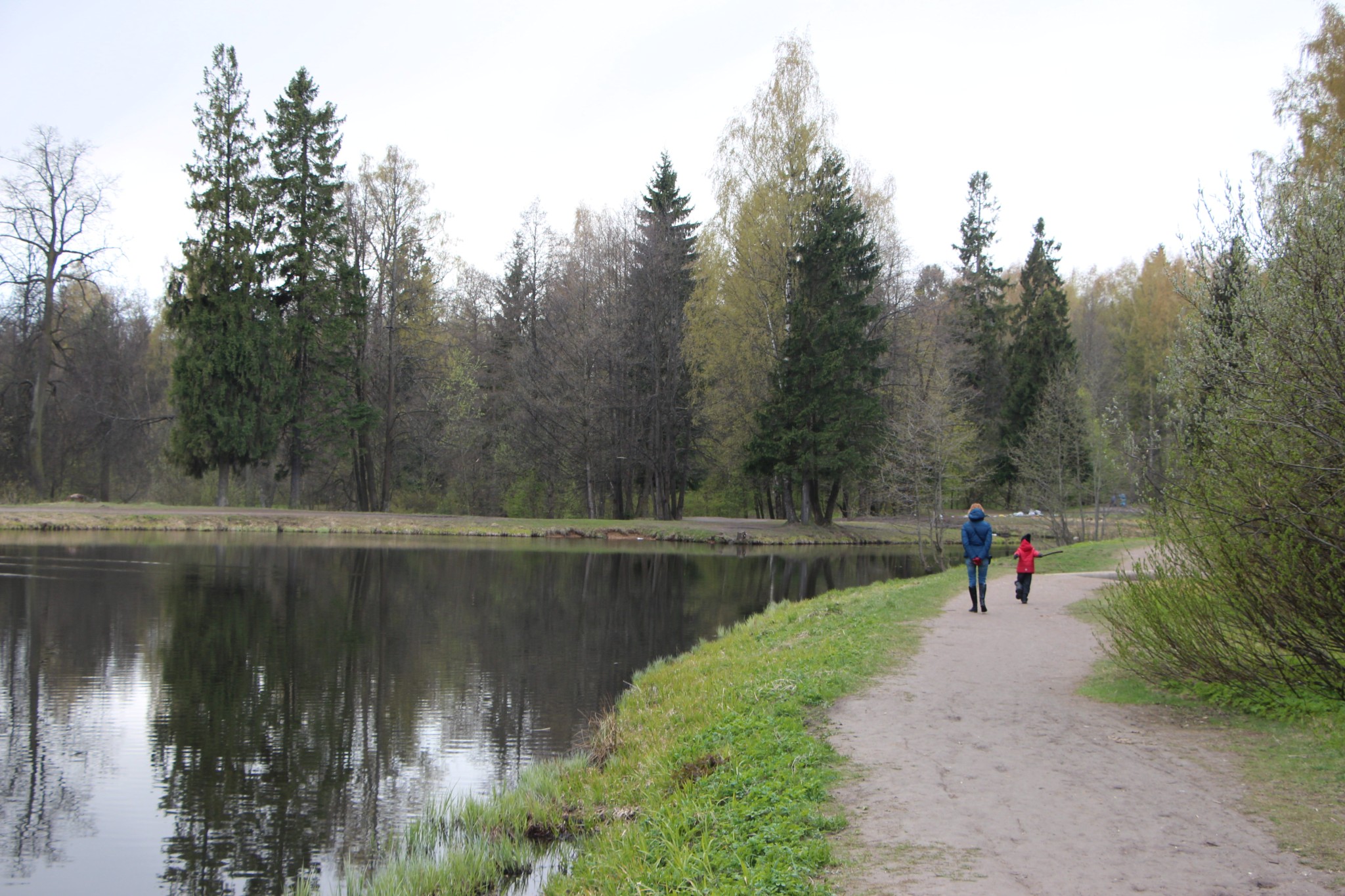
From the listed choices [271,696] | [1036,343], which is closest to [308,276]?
[271,696]

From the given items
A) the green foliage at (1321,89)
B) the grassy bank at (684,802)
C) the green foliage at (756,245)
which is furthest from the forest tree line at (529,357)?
the grassy bank at (684,802)

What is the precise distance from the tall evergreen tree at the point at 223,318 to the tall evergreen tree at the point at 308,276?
1.02m

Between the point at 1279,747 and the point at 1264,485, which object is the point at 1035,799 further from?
the point at 1264,485

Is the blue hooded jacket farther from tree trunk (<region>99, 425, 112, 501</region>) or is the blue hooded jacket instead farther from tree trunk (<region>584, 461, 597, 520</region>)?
tree trunk (<region>99, 425, 112, 501</region>)

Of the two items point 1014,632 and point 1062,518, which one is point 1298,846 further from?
point 1062,518

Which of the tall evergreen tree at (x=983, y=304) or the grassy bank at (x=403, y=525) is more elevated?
the tall evergreen tree at (x=983, y=304)

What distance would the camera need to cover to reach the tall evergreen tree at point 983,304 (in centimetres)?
5962

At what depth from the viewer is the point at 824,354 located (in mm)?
40219

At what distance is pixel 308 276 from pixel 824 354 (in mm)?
23605

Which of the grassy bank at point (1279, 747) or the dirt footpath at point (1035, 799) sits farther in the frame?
the grassy bank at point (1279, 747)

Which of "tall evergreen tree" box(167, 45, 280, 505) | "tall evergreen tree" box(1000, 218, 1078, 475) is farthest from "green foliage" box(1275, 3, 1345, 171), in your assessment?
"tall evergreen tree" box(167, 45, 280, 505)

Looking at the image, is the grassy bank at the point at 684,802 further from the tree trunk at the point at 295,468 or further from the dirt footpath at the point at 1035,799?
the tree trunk at the point at 295,468

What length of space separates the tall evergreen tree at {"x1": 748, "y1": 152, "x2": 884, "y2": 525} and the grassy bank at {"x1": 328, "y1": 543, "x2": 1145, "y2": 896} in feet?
92.5

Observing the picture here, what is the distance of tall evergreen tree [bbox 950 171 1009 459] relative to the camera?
5962 cm
